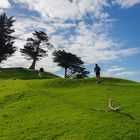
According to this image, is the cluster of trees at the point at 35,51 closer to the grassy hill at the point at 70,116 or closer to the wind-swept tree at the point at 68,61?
the wind-swept tree at the point at 68,61

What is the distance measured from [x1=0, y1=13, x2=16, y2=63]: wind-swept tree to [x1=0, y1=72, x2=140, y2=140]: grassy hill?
5623 cm

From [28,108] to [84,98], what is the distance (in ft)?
27.4

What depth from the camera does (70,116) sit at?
31234 millimetres

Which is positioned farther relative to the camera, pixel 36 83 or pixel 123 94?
pixel 36 83

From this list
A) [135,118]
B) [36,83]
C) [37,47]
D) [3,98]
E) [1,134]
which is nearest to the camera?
[1,134]

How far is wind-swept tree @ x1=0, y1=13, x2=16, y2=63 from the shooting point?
338 feet

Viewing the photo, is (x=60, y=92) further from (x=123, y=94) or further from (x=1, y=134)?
(x=1, y=134)

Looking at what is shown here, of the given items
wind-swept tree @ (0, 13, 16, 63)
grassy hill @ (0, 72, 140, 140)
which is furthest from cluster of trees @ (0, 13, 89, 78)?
grassy hill @ (0, 72, 140, 140)

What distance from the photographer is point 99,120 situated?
2916 cm

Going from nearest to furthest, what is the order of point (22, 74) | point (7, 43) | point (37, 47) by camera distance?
point (22, 74)
point (7, 43)
point (37, 47)

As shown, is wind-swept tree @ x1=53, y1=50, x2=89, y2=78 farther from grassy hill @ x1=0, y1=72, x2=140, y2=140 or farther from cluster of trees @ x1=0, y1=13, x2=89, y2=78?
grassy hill @ x1=0, y1=72, x2=140, y2=140

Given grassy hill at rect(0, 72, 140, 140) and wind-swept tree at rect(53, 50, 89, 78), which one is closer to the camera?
grassy hill at rect(0, 72, 140, 140)

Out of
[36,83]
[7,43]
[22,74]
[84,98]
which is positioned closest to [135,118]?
[84,98]

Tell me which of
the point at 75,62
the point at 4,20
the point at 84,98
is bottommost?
the point at 84,98
